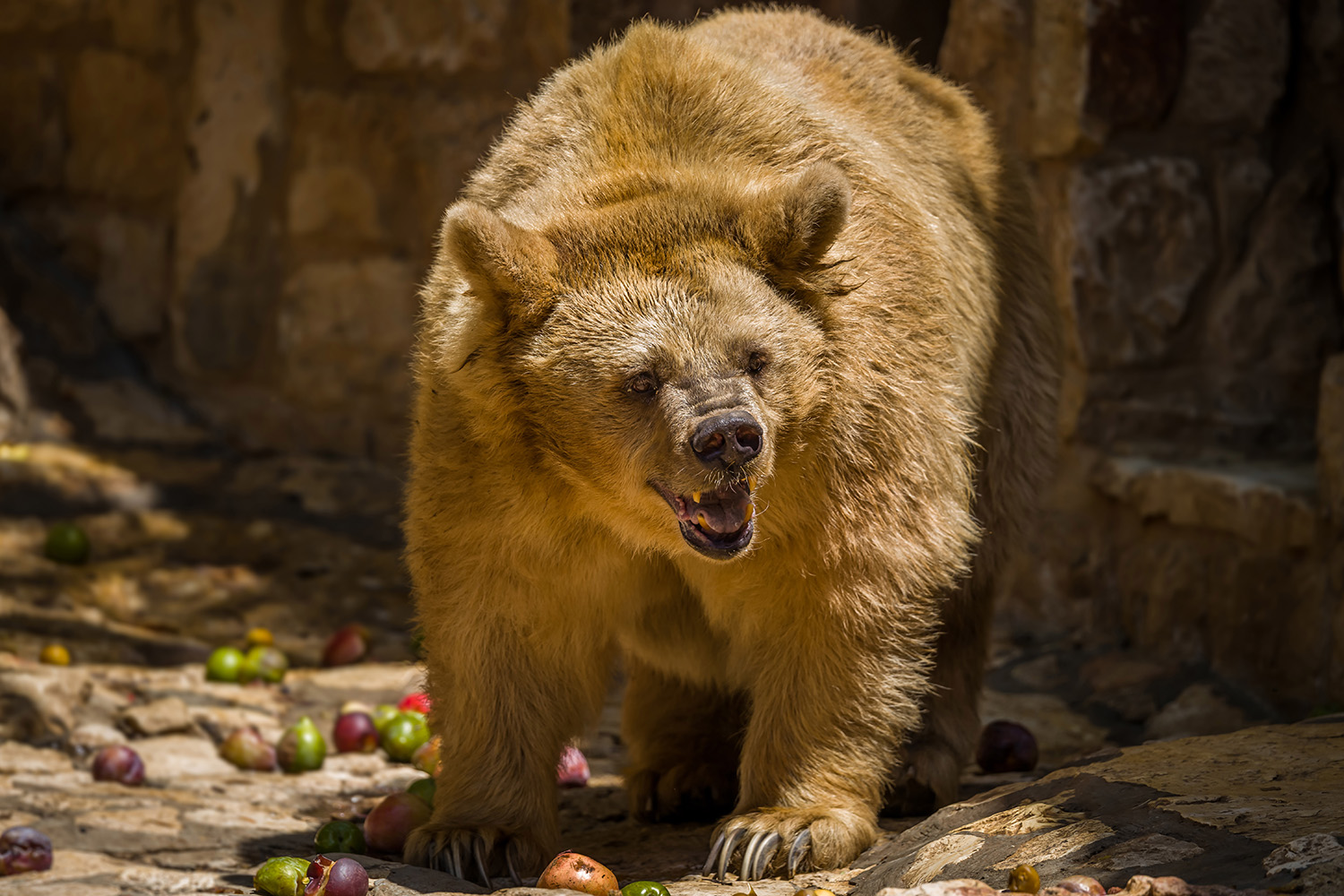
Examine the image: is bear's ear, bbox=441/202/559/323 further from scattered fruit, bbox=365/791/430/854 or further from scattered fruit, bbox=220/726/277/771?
scattered fruit, bbox=220/726/277/771

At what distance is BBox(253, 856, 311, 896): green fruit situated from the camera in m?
3.22

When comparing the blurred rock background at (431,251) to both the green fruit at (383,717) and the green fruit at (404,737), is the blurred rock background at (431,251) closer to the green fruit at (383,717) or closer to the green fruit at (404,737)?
the green fruit at (383,717)

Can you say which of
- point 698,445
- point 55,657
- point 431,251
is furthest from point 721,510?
point 431,251

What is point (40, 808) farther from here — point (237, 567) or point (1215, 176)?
point (1215, 176)

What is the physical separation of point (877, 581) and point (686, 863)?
33.5 inches

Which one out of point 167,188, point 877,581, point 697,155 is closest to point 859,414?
point 877,581

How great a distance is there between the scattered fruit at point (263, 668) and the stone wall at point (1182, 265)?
3127mm

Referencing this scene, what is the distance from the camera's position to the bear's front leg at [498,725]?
3.51 metres

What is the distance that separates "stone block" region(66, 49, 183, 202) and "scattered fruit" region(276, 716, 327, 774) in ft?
12.9

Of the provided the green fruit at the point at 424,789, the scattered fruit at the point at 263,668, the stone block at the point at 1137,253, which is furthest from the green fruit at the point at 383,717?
the stone block at the point at 1137,253

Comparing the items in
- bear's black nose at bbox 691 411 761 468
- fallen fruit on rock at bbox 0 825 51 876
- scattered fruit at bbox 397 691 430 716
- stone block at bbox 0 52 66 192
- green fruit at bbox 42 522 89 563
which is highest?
stone block at bbox 0 52 66 192

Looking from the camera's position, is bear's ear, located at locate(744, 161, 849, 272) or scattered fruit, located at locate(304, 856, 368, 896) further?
bear's ear, located at locate(744, 161, 849, 272)

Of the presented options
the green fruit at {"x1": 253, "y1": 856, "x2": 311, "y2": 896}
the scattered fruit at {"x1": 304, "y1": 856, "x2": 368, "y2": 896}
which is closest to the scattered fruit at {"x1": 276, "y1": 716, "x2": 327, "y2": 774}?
the green fruit at {"x1": 253, "y1": 856, "x2": 311, "y2": 896}

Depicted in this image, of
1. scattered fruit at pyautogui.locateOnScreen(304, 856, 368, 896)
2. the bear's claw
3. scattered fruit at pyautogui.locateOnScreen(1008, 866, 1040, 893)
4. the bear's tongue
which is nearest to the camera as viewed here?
scattered fruit at pyautogui.locateOnScreen(1008, 866, 1040, 893)
